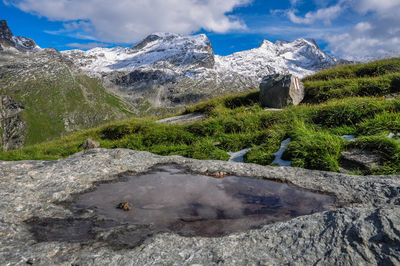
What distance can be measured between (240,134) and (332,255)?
30.9 feet

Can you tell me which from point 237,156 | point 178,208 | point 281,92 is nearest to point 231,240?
point 178,208

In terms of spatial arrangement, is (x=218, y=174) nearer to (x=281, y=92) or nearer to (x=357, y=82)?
(x=281, y=92)

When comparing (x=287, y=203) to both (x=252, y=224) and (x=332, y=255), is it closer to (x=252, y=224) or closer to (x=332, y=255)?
(x=252, y=224)

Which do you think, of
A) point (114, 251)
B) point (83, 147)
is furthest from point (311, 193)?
point (83, 147)

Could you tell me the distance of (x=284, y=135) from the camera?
436 inches

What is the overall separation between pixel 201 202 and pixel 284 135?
6838mm

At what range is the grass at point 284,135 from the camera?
27.8 ft

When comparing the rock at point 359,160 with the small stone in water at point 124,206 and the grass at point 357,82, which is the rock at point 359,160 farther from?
the grass at point 357,82

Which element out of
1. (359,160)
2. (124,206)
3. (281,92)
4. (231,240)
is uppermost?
(281,92)

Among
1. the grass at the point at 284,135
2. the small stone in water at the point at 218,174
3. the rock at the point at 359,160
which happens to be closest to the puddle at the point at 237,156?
the grass at the point at 284,135

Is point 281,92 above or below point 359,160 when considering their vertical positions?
above

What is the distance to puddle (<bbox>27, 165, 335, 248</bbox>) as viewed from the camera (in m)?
4.39

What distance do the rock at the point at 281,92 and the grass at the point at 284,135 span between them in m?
2.90

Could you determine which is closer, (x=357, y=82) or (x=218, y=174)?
(x=218, y=174)
